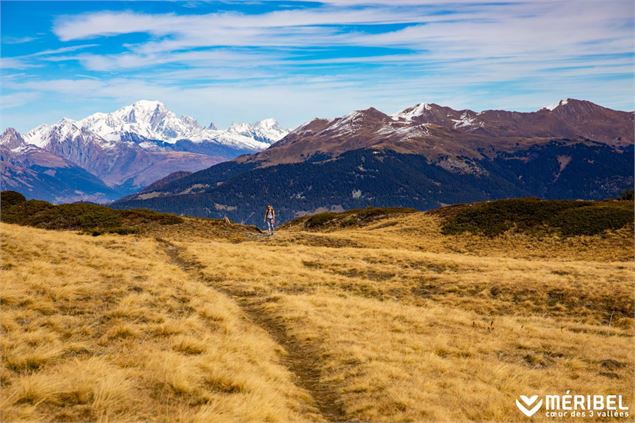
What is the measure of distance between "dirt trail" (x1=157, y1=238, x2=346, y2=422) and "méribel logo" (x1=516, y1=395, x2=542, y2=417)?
14.2 ft

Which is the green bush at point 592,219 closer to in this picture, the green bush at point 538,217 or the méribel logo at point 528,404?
the green bush at point 538,217

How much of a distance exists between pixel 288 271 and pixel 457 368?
18418 millimetres

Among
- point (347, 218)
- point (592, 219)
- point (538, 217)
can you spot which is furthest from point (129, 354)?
point (347, 218)

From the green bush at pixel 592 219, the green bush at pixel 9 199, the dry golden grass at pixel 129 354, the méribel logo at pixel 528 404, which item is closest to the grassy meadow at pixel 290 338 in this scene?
the dry golden grass at pixel 129 354

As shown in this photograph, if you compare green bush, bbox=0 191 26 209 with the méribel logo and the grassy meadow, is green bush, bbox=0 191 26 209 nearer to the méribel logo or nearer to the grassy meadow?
the grassy meadow

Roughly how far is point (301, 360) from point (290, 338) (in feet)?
7.65

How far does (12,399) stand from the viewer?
28.0ft

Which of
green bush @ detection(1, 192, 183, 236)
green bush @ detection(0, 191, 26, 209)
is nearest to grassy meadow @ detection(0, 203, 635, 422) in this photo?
green bush @ detection(1, 192, 183, 236)

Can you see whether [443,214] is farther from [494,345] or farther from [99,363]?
[99,363]

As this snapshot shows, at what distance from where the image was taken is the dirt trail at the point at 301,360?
11.2m

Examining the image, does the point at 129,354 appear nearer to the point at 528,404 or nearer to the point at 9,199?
the point at 528,404

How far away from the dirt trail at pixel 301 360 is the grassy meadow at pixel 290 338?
0.07 metres

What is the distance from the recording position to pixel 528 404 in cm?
1160

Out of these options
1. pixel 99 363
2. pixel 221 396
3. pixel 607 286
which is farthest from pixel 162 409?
pixel 607 286
